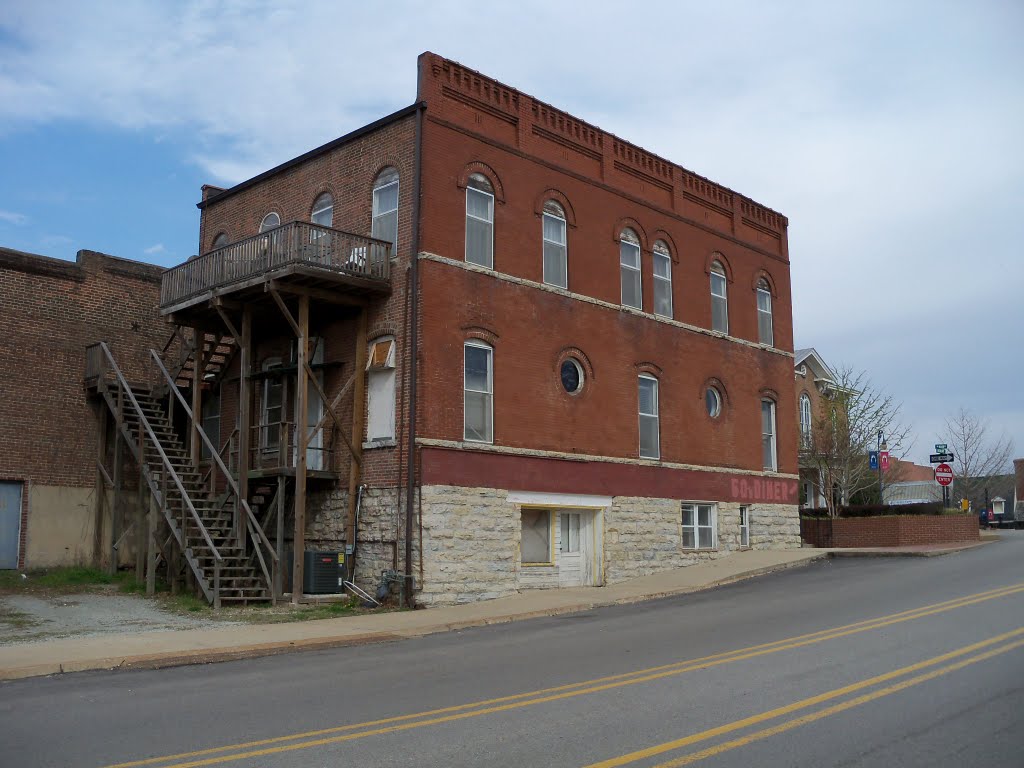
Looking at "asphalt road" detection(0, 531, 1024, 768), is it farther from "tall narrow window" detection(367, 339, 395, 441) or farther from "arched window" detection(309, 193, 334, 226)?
"arched window" detection(309, 193, 334, 226)

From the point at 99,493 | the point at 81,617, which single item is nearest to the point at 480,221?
the point at 81,617

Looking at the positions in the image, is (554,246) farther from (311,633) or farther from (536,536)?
(311,633)

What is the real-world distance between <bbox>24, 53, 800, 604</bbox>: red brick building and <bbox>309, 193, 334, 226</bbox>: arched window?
7 centimetres

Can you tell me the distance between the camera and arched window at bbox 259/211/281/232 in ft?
77.5

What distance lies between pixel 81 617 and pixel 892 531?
20377 mm

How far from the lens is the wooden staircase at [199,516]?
1833 cm

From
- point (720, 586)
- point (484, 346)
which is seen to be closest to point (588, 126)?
point (484, 346)

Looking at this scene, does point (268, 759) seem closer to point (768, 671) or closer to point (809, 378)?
point (768, 671)

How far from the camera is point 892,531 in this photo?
88.9 ft

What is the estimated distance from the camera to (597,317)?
2334 cm

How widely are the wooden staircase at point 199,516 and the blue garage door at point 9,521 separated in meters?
2.74

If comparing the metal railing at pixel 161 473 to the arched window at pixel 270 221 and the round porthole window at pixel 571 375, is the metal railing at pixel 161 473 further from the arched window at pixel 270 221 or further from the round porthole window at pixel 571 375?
the round porthole window at pixel 571 375

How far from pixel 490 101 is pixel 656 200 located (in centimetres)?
635

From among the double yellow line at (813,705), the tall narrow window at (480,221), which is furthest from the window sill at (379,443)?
the double yellow line at (813,705)
